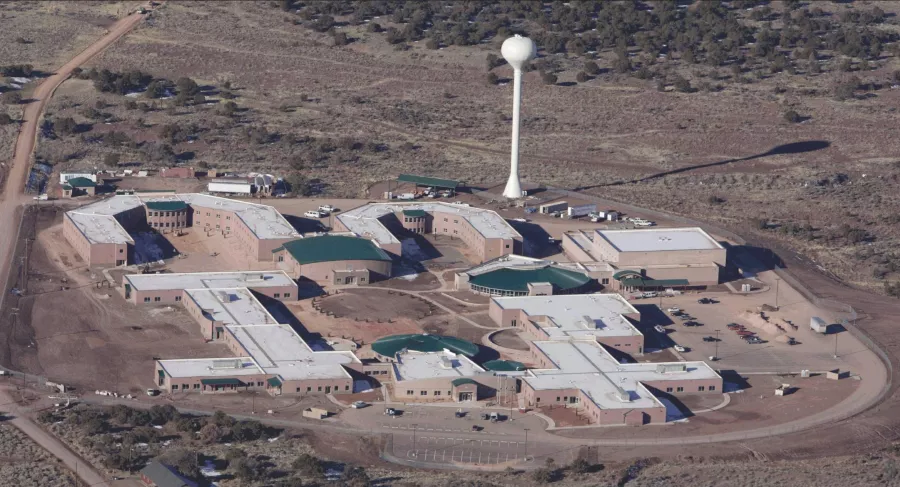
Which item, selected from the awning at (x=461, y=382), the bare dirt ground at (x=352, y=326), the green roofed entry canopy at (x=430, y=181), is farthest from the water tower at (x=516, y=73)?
the awning at (x=461, y=382)

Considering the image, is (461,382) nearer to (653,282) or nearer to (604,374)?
(604,374)

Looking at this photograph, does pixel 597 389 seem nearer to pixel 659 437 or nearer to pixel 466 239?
pixel 659 437

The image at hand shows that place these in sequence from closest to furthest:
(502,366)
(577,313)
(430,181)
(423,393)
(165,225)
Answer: (423,393) < (502,366) < (577,313) < (165,225) < (430,181)

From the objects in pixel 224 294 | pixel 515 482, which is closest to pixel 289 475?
pixel 515 482

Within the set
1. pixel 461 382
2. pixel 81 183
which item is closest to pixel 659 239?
pixel 461 382

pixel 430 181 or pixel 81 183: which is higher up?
pixel 430 181

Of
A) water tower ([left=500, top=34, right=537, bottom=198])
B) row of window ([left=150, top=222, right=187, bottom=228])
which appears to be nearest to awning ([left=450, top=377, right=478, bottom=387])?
row of window ([left=150, top=222, right=187, bottom=228])

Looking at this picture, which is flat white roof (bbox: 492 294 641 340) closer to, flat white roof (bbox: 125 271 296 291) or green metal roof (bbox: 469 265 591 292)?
green metal roof (bbox: 469 265 591 292)
